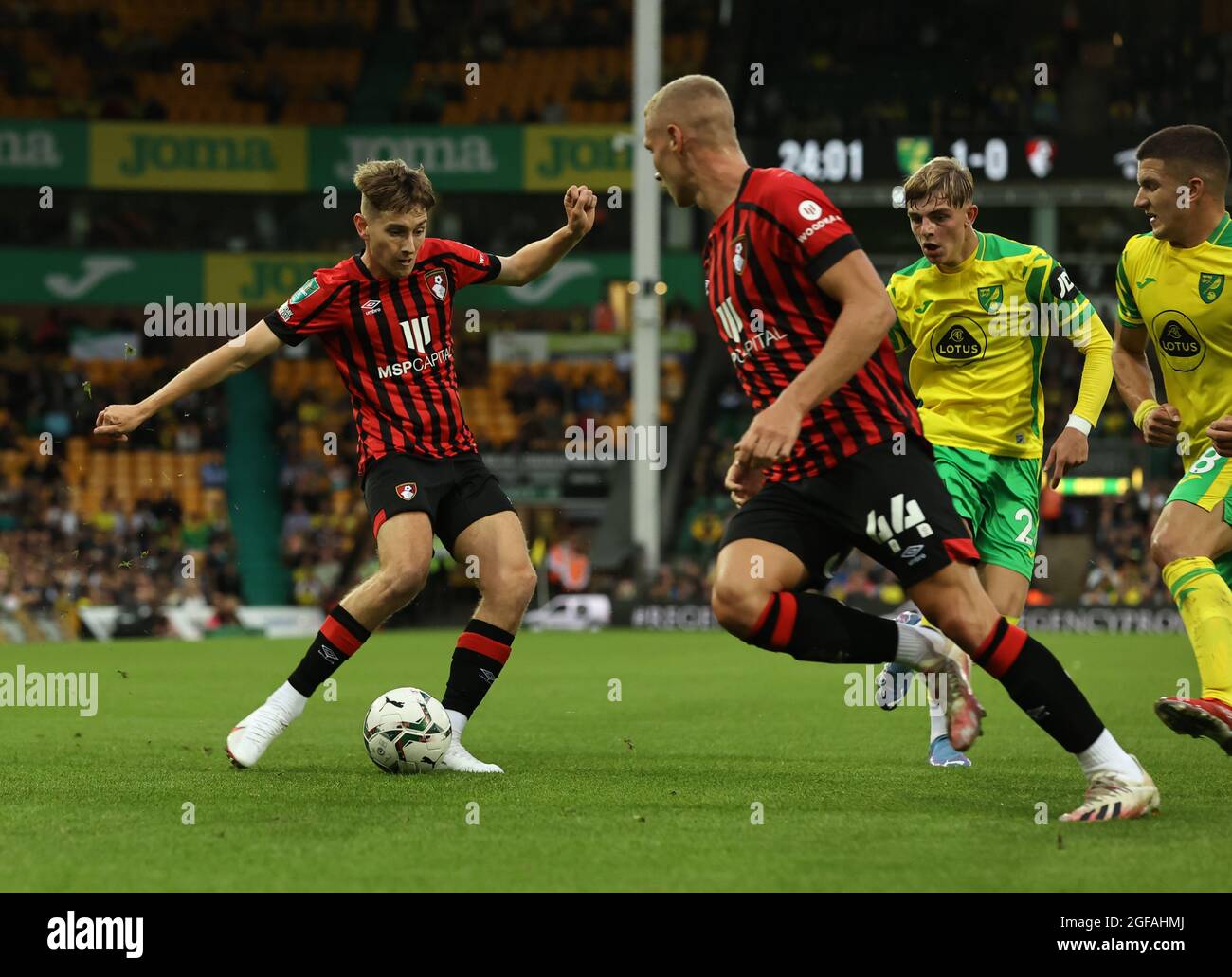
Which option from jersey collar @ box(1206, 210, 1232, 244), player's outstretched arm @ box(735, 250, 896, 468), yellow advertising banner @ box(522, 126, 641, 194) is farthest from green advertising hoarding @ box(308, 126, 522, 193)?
player's outstretched arm @ box(735, 250, 896, 468)

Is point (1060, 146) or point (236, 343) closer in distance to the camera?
A: point (236, 343)

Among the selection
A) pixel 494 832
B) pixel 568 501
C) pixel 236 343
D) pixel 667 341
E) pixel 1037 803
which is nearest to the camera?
pixel 494 832

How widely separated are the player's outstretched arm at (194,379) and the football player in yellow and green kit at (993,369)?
275 centimetres

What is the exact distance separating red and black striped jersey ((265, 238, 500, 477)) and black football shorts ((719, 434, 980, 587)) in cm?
203

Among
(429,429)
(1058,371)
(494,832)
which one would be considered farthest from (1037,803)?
(1058,371)

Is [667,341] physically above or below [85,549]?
above

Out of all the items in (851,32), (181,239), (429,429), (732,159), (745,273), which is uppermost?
(851,32)

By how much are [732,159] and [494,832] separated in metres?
2.27

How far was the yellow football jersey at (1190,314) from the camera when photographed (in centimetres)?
643

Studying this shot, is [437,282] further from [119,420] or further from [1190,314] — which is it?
[1190,314]

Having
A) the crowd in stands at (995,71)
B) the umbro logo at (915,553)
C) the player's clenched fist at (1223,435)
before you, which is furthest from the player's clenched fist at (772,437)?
the crowd in stands at (995,71)

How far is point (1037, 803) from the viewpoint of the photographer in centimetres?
567

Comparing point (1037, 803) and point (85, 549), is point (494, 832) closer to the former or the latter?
point (1037, 803)

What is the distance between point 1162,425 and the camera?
6395mm
